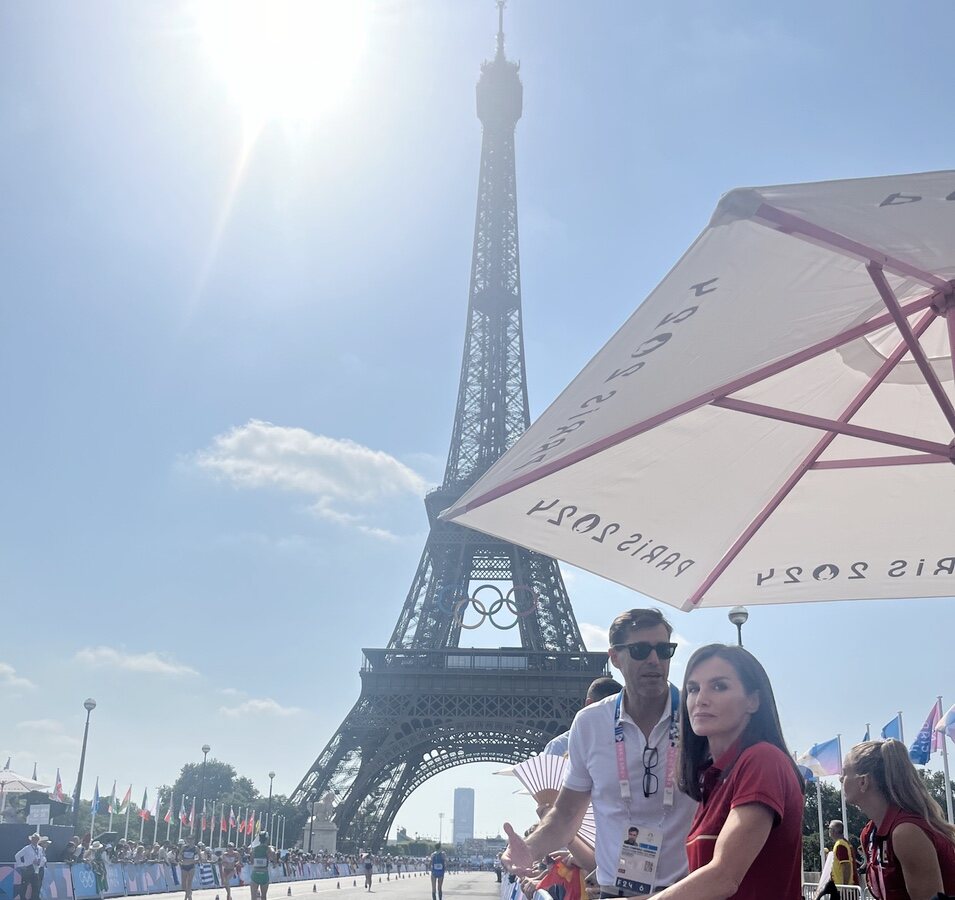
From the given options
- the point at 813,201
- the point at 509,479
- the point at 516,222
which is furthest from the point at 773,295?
the point at 516,222

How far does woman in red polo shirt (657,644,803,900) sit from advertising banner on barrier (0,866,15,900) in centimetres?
1810

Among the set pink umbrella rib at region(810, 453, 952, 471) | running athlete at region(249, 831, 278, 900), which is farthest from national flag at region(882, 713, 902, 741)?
pink umbrella rib at region(810, 453, 952, 471)

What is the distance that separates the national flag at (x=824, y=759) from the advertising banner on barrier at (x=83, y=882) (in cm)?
1576

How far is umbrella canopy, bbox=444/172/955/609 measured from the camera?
11.0ft

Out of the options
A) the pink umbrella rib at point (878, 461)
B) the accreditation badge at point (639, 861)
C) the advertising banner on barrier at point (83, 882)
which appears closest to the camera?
the accreditation badge at point (639, 861)

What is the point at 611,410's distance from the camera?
13.0ft

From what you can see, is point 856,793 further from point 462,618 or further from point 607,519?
point 462,618

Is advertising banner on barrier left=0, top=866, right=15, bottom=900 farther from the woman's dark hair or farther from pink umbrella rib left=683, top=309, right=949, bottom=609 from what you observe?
the woman's dark hair

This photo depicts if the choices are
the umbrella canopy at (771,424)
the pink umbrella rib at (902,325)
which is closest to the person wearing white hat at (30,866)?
the umbrella canopy at (771,424)

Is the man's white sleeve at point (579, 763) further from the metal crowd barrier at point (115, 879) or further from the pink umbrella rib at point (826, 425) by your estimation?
the metal crowd barrier at point (115, 879)

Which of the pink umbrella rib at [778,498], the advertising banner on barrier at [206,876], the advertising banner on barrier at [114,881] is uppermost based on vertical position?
the pink umbrella rib at [778,498]

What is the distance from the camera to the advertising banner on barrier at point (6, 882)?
1691cm

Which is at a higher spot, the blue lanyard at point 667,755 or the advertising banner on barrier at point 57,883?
the blue lanyard at point 667,755

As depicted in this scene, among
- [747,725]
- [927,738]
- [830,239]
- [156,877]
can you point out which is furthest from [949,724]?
[156,877]
